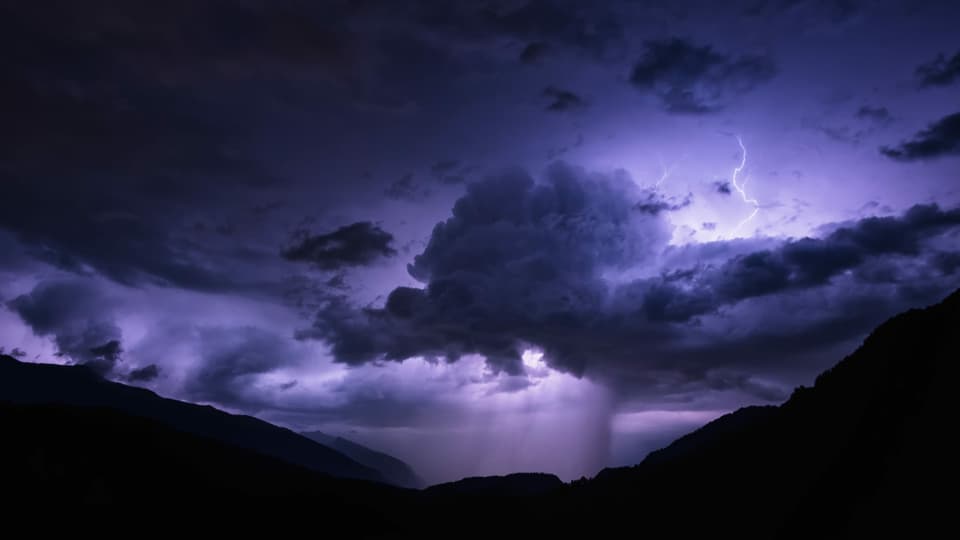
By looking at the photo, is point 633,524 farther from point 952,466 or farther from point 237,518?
point 237,518

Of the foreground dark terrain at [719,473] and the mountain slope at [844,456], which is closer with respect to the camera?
the mountain slope at [844,456]

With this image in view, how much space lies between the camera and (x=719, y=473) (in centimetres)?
5800

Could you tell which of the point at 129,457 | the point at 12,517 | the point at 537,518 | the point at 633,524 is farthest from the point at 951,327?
the point at 129,457

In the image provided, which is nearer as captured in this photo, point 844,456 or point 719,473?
point 844,456

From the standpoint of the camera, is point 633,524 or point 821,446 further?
point 633,524

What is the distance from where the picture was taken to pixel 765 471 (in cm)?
5094

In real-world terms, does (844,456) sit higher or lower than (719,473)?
higher

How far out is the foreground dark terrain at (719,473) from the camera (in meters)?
36.5

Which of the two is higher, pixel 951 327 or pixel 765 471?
pixel 951 327

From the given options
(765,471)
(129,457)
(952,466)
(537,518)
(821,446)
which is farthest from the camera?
(129,457)

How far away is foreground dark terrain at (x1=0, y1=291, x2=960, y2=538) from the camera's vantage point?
36.5 m

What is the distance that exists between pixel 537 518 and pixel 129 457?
68.4m

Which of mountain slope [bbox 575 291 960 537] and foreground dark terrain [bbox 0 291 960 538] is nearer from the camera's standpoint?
mountain slope [bbox 575 291 960 537]

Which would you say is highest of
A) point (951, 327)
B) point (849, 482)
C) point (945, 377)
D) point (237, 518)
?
point (951, 327)
